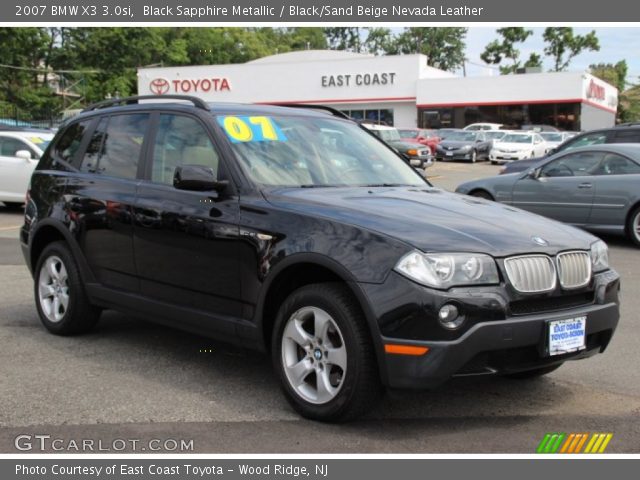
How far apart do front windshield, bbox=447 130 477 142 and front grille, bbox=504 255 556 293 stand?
1352 inches

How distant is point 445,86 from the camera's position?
49750 mm

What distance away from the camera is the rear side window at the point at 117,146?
575cm

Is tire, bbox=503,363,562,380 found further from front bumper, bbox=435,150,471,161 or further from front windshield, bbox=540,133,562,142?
front windshield, bbox=540,133,562,142

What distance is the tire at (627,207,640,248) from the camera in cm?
1146

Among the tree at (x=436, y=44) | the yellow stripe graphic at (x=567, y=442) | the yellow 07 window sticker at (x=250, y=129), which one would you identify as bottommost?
the yellow stripe graphic at (x=567, y=442)

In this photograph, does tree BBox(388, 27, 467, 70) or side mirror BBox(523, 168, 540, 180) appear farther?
tree BBox(388, 27, 467, 70)

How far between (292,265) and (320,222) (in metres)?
0.29

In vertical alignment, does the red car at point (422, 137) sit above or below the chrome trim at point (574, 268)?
above

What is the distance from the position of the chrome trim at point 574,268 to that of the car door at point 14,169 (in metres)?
13.3

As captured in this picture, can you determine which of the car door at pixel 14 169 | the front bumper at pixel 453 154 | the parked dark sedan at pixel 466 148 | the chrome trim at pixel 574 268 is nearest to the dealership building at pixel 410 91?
the parked dark sedan at pixel 466 148

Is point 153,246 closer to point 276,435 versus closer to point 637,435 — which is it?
point 276,435

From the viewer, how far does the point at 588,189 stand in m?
12.0

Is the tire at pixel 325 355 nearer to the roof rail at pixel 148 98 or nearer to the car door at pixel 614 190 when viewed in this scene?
the roof rail at pixel 148 98

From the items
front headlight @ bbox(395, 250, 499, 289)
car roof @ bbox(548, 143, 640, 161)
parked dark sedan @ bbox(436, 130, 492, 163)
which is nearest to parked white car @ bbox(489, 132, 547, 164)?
parked dark sedan @ bbox(436, 130, 492, 163)
